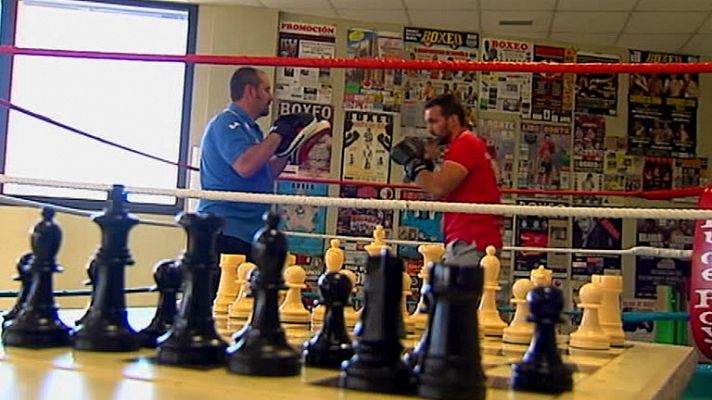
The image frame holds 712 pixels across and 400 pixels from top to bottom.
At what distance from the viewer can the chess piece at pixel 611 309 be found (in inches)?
46.6

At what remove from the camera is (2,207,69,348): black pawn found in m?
0.78

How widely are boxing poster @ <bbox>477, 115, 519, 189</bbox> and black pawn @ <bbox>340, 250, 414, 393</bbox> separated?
4270 millimetres

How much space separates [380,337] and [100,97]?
4238 millimetres

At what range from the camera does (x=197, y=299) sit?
2.45 feet

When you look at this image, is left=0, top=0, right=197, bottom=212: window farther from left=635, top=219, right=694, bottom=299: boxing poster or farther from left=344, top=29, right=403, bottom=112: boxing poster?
left=635, top=219, right=694, bottom=299: boxing poster

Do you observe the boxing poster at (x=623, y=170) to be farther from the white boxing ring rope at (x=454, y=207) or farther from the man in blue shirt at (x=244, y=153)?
the white boxing ring rope at (x=454, y=207)

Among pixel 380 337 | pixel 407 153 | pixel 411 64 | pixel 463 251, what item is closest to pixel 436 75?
pixel 407 153

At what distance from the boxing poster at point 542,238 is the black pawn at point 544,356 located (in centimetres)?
424

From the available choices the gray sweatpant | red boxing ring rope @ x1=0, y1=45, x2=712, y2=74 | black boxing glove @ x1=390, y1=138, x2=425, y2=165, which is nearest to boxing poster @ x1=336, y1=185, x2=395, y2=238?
black boxing glove @ x1=390, y1=138, x2=425, y2=165

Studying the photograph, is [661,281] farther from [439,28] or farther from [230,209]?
[230,209]

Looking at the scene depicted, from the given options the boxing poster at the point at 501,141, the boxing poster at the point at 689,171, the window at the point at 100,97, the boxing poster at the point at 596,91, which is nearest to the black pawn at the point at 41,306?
the window at the point at 100,97

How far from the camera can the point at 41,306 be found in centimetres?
81

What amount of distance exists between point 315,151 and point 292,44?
64 cm

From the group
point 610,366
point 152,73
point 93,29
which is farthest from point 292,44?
point 610,366
